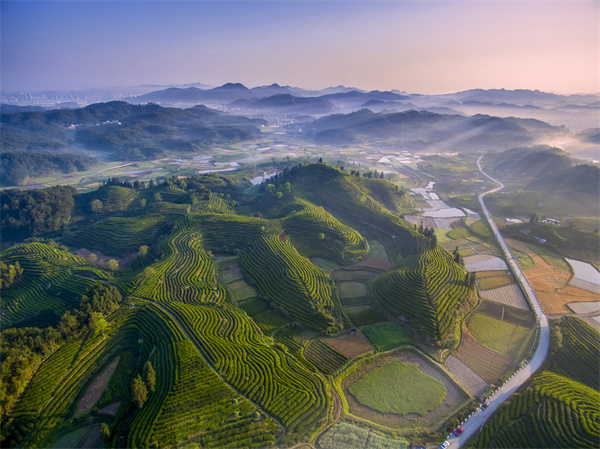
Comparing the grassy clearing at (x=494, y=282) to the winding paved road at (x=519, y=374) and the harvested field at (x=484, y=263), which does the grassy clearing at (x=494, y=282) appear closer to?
the winding paved road at (x=519, y=374)

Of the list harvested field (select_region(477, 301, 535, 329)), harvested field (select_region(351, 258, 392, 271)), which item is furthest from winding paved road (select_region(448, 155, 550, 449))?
harvested field (select_region(351, 258, 392, 271))

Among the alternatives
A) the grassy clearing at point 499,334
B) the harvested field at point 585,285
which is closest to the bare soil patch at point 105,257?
the grassy clearing at point 499,334

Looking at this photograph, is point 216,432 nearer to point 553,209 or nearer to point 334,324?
point 334,324

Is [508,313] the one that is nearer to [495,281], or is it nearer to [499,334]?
[499,334]

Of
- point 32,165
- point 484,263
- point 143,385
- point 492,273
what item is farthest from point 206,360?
point 32,165

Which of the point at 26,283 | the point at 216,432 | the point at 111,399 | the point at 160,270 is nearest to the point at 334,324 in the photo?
the point at 216,432
